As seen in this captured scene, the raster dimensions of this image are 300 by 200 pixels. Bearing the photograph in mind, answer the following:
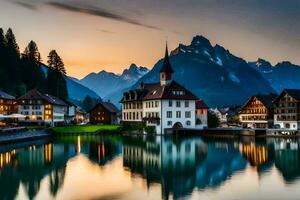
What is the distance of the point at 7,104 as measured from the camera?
10638cm

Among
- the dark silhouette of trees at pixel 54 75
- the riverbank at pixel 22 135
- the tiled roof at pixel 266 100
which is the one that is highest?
the dark silhouette of trees at pixel 54 75

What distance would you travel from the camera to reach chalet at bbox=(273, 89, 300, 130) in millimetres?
105438

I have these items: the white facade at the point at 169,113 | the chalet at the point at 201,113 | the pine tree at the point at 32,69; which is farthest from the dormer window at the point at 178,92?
the pine tree at the point at 32,69

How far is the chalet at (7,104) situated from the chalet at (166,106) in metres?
31.3

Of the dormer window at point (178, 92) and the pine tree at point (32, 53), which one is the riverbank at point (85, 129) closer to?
the dormer window at point (178, 92)

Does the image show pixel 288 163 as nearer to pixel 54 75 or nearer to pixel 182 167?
pixel 182 167

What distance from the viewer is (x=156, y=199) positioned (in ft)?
91.1

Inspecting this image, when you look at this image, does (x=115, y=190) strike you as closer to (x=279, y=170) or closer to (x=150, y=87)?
(x=279, y=170)

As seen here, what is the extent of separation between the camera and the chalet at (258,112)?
121m

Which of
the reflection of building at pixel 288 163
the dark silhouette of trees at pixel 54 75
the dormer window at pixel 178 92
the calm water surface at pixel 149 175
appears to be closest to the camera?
the calm water surface at pixel 149 175

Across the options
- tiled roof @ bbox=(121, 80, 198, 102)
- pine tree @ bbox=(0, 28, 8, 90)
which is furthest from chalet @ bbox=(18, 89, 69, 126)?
tiled roof @ bbox=(121, 80, 198, 102)

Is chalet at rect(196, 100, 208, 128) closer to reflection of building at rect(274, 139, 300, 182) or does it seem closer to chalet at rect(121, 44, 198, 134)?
chalet at rect(121, 44, 198, 134)

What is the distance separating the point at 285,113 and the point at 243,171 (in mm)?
72993

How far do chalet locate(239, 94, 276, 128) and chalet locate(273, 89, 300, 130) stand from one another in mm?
8266
